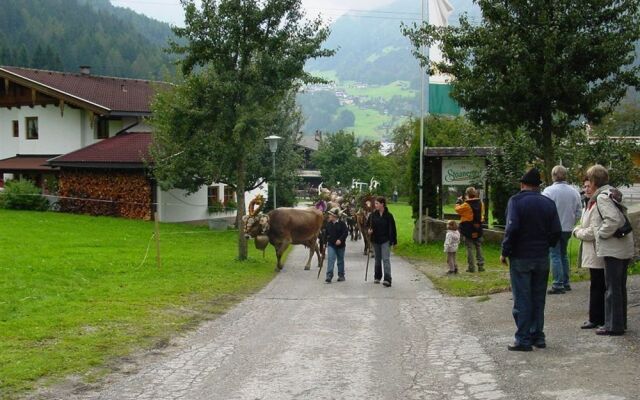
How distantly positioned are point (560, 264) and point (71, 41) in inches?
4872

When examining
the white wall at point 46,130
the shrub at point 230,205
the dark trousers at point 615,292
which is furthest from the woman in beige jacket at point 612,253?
the white wall at point 46,130

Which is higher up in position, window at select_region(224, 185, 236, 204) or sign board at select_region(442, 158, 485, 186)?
sign board at select_region(442, 158, 485, 186)

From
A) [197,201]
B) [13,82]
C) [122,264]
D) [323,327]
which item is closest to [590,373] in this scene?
[323,327]

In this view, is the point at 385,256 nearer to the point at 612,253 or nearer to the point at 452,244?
the point at 452,244

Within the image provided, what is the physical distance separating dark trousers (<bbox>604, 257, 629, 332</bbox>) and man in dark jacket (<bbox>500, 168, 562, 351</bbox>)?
2.60 ft

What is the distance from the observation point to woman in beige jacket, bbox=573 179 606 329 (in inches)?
361

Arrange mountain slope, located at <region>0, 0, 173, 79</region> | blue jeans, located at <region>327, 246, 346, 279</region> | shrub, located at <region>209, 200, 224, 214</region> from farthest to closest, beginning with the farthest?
mountain slope, located at <region>0, 0, 173, 79</region>
shrub, located at <region>209, 200, 224, 214</region>
blue jeans, located at <region>327, 246, 346, 279</region>

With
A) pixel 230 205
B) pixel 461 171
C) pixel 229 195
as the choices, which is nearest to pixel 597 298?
pixel 461 171

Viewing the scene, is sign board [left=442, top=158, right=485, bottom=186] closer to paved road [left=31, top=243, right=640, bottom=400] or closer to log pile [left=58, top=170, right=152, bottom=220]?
paved road [left=31, top=243, right=640, bottom=400]

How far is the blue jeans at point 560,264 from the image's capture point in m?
12.3

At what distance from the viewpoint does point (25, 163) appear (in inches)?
1774

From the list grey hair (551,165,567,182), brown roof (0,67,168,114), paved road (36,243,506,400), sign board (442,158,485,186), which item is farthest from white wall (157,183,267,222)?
grey hair (551,165,567,182)

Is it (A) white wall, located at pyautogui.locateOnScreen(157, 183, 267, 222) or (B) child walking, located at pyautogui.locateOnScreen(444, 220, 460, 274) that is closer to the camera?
(B) child walking, located at pyautogui.locateOnScreen(444, 220, 460, 274)

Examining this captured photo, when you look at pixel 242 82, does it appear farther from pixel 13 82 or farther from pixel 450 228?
pixel 13 82
